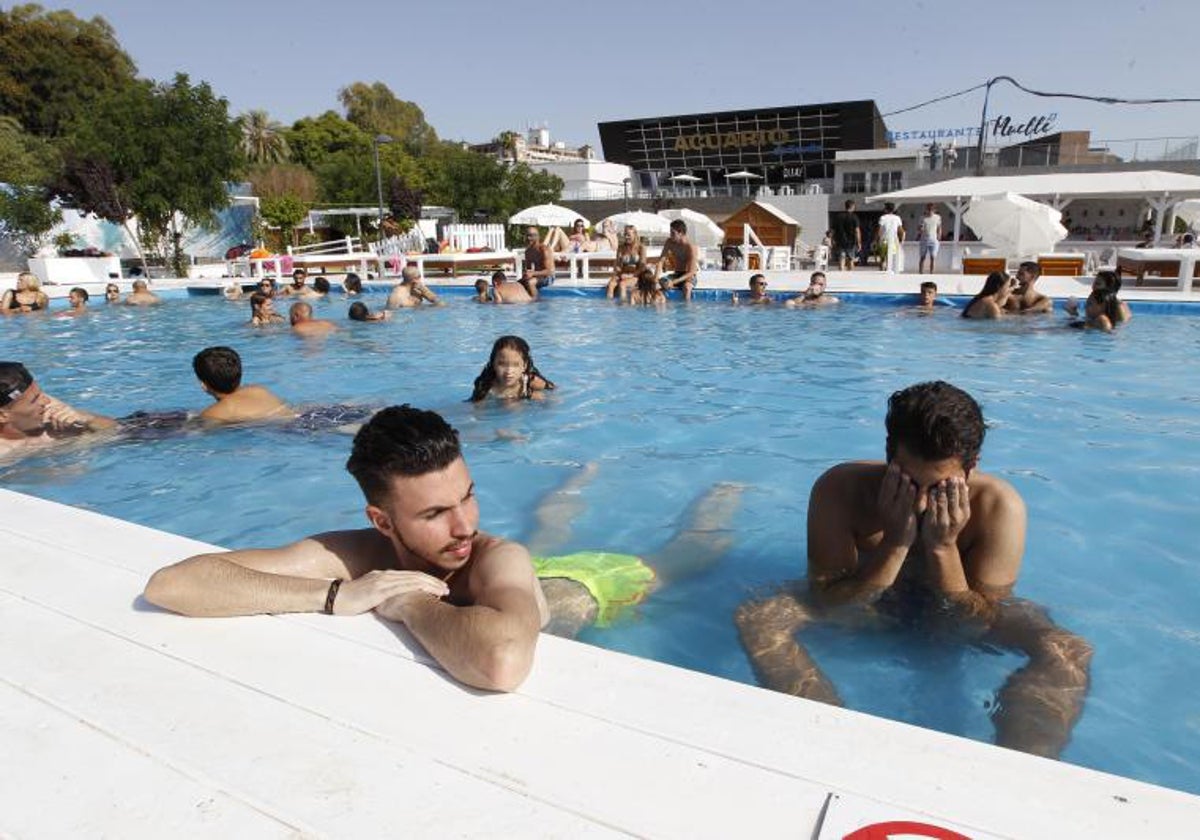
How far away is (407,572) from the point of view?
2.15 m

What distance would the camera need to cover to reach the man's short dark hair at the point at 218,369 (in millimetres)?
5602

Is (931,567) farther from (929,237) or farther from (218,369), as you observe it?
(929,237)

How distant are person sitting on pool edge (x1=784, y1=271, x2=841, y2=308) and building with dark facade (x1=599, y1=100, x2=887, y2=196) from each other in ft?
117

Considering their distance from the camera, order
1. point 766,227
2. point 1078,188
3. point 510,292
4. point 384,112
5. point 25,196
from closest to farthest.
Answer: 1. point 510,292
2. point 1078,188
3. point 25,196
4. point 766,227
5. point 384,112

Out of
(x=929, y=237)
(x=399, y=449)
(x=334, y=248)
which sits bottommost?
(x=399, y=449)

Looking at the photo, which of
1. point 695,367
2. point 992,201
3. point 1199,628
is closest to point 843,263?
point 992,201

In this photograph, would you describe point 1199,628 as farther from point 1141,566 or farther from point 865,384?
point 865,384

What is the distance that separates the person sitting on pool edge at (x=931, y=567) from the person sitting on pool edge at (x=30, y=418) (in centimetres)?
476

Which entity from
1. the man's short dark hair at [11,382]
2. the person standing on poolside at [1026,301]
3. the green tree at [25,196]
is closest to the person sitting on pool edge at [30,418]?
the man's short dark hair at [11,382]

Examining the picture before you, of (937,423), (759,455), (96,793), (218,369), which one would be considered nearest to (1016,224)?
(759,455)

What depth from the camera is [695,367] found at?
8.30m

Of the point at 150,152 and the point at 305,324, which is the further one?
the point at 150,152

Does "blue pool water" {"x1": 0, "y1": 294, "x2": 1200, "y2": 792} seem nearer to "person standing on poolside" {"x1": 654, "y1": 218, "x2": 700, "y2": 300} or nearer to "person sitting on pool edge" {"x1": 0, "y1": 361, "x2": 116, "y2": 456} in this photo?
"person sitting on pool edge" {"x1": 0, "y1": 361, "x2": 116, "y2": 456}

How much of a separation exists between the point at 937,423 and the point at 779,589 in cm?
125
